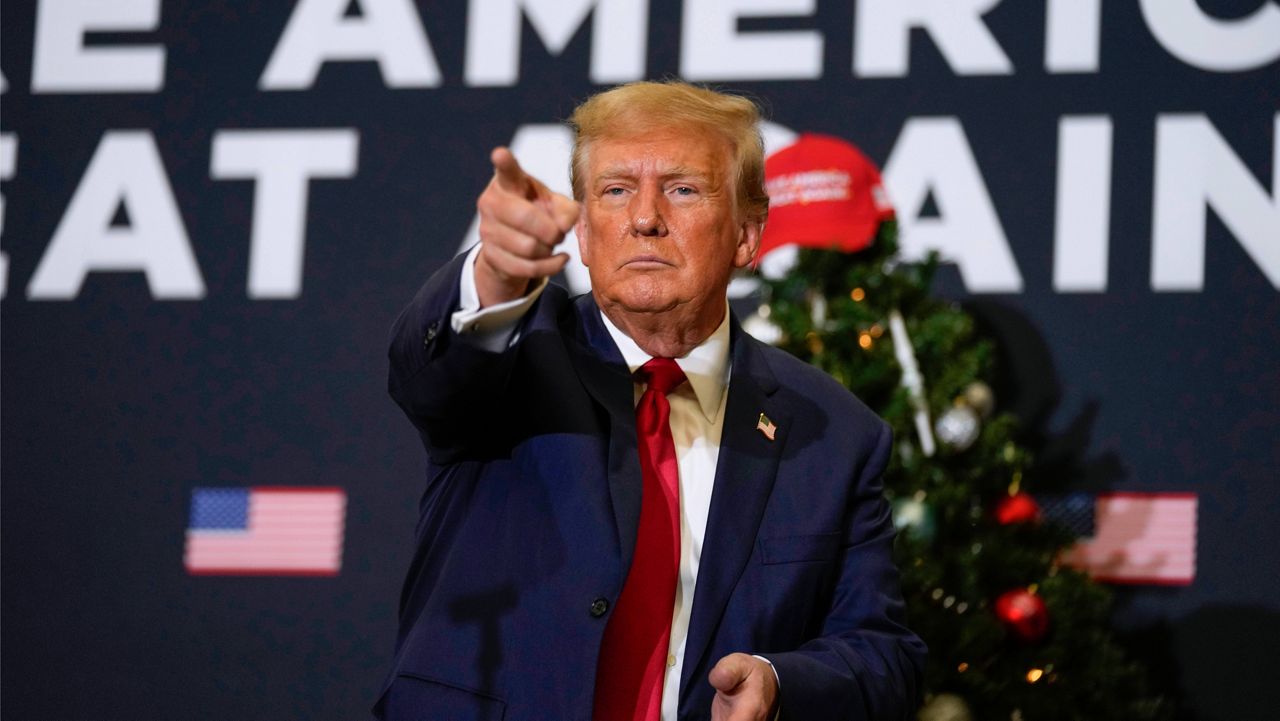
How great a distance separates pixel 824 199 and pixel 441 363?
6.49ft

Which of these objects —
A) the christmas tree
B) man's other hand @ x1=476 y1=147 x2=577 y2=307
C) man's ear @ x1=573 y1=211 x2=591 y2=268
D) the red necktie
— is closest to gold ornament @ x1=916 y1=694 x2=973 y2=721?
the christmas tree

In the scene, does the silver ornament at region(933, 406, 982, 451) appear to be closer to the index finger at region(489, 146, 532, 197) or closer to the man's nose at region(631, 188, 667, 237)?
the man's nose at region(631, 188, 667, 237)

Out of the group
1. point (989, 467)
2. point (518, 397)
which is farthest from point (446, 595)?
point (989, 467)

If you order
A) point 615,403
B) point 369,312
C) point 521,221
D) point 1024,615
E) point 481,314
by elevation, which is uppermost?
point 521,221

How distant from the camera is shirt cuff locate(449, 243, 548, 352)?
66.3 inches

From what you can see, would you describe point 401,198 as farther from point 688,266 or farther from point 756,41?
point 688,266

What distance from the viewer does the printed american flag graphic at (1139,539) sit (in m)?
3.85

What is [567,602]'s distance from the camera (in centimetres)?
184

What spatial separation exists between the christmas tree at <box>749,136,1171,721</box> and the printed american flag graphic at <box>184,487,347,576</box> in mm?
1461

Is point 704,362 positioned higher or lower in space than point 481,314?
lower

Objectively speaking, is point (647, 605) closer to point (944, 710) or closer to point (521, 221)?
point (521, 221)

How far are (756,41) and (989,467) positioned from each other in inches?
57.4

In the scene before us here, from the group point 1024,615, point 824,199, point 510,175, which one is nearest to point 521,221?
point 510,175

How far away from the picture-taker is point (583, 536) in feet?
6.13
